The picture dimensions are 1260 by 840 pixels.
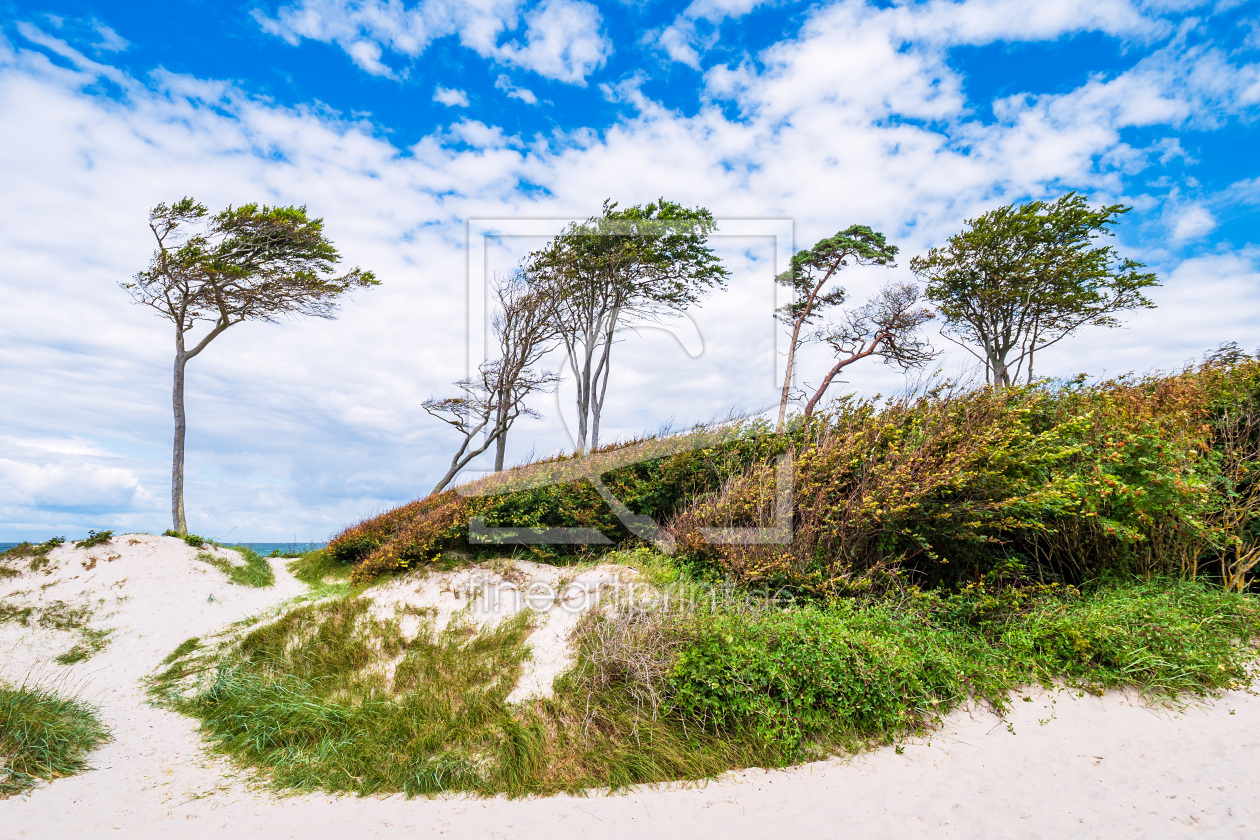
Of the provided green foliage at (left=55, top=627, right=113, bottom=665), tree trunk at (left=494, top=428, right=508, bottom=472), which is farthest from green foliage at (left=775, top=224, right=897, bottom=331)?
green foliage at (left=55, top=627, right=113, bottom=665)

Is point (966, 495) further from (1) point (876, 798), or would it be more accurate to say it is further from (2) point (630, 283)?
(2) point (630, 283)

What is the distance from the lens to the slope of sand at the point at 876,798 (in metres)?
3.86

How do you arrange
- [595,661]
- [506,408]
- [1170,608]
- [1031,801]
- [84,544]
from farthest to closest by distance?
[506,408] → [84,544] → [1170,608] → [595,661] → [1031,801]

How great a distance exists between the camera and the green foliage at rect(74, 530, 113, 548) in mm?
10517

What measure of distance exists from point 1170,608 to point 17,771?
10.3m

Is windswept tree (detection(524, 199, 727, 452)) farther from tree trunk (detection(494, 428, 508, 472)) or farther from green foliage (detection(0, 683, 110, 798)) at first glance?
green foliage (detection(0, 683, 110, 798))

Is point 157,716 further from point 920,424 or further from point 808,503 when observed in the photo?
point 920,424

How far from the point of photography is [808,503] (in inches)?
257

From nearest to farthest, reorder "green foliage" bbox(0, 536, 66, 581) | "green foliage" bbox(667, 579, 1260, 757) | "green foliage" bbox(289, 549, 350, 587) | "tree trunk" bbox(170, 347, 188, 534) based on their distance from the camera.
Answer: "green foliage" bbox(667, 579, 1260, 757)
"green foliage" bbox(0, 536, 66, 581)
"green foliage" bbox(289, 549, 350, 587)
"tree trunk" bbox(170, 347, 188, 534)

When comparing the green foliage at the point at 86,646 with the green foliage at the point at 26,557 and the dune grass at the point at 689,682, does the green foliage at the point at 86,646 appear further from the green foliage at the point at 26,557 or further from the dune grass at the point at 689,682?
the dune grass at the point at 689,682

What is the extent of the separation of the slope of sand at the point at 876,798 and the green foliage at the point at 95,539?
23.7 feet

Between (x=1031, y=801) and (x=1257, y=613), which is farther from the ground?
(x=1257, y=613)

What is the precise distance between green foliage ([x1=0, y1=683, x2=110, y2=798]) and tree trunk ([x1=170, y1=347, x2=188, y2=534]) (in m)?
11.0

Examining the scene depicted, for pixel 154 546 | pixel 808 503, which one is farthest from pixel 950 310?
pixel 154 546
